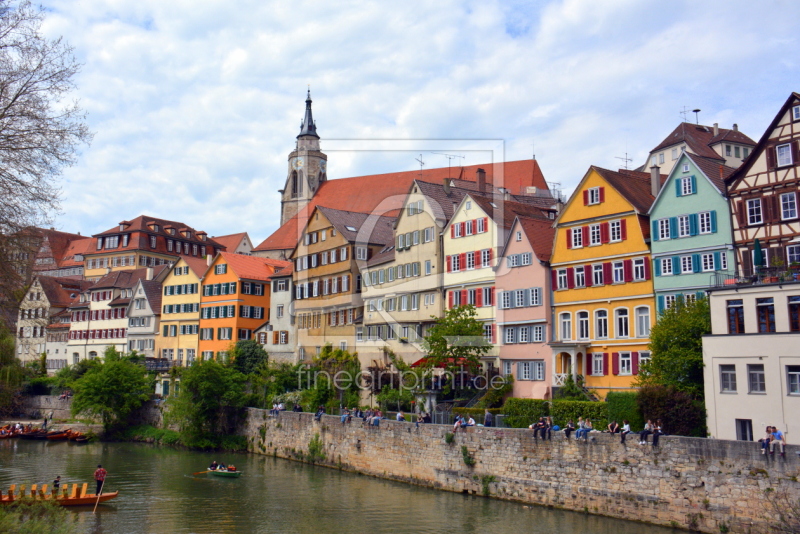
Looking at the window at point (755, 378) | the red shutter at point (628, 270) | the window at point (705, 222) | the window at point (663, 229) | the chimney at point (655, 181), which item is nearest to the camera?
the window at point (755, 378)

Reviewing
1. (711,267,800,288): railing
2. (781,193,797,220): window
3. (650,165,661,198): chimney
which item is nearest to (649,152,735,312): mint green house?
(781,193,797,220): window

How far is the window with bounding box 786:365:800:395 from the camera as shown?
27438mm

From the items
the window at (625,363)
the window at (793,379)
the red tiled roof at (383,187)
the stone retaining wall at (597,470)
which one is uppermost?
the red tiled roof at (383,187)

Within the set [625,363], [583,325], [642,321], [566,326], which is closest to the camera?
[642,321]

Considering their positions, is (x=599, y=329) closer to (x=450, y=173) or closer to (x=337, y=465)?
(x=337, y=465)

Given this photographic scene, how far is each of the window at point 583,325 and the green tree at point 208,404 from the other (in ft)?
79.1

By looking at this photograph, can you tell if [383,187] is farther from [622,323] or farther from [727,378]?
[727,378]

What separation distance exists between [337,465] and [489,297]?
13.1 metres

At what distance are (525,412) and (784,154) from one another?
651 inches

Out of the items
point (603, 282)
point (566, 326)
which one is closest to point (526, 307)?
point (566, 326)

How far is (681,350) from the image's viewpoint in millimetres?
32156

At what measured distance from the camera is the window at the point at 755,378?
2858cm

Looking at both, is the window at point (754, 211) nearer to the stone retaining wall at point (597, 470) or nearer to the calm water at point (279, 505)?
the stone retaining wall at point (597, 470)

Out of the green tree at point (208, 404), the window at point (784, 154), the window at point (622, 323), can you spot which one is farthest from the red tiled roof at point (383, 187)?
the window at point (784, 154)
